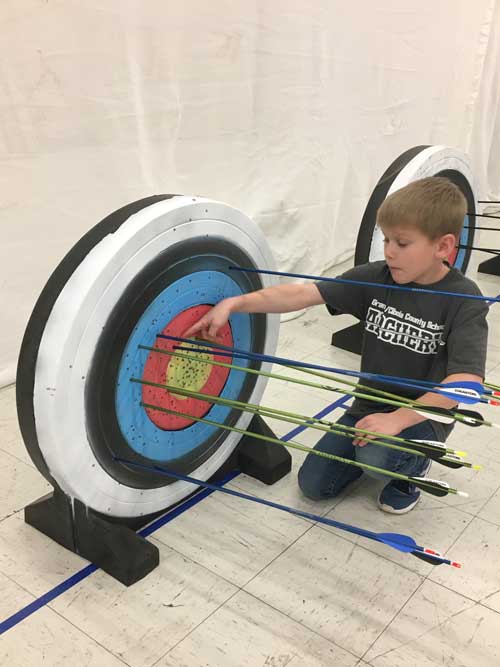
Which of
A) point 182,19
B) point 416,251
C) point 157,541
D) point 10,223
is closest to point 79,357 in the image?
point 157,541

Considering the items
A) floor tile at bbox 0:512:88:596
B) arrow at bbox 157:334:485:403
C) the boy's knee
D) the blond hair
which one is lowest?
floor tile at bbox 0:512:88:596

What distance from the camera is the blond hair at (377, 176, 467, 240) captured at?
1.13 m

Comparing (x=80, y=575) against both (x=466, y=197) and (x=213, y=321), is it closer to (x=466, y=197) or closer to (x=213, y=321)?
(x=213, y=321)

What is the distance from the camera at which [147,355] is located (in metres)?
1.10

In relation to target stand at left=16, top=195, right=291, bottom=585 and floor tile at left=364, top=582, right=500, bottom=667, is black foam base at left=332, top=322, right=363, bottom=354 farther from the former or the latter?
floor tile at left=364, top=582, right=500, bottom=667

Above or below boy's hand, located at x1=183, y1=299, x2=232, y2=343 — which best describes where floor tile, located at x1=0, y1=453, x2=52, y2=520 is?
below

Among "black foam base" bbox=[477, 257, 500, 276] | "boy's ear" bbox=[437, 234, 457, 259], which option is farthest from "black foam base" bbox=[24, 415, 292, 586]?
"black foam base" bbox=[477, 257, 500, 276]

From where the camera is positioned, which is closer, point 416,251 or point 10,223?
point 416,251

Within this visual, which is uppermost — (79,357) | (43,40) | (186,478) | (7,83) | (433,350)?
(43,40)

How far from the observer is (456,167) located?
212 cm

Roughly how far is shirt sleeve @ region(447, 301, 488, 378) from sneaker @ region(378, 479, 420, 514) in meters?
0.34

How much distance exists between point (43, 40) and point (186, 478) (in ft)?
3.99

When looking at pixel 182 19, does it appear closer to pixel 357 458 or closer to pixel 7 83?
pixel 7 83

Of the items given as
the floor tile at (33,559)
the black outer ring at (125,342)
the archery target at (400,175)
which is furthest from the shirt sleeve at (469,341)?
the floor tile at (33,559)
